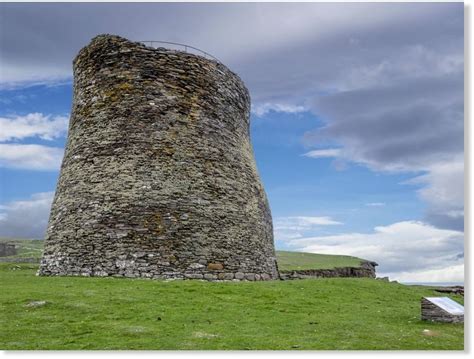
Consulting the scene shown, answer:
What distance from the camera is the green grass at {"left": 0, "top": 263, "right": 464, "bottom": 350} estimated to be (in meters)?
11.7

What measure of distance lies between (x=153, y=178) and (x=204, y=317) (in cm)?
910

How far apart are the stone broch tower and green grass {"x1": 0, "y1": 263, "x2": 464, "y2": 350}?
192 centimetres

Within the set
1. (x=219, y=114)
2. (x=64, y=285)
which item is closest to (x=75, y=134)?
(x=219, y=114)

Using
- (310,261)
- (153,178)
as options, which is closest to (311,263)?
(310,261)

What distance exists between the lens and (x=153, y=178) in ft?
72.8

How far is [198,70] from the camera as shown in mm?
24484

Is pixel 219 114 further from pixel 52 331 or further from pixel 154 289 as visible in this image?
pixel 52 331

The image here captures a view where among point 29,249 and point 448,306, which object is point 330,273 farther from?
point 29,249

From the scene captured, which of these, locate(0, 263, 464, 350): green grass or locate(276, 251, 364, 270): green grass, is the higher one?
locate(276, 251, 364, 270): green grass

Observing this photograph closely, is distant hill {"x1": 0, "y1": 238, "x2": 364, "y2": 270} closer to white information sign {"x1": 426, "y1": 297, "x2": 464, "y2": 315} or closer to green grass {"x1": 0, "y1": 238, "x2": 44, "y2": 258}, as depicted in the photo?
green grass {"x1": 0, "y1": 238, "x2": 44, "y2": 258}

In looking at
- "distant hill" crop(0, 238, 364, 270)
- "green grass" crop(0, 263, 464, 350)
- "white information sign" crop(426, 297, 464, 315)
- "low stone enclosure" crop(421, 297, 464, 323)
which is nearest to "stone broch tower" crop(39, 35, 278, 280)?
"green grass" crop(0, 263, 464, 350)

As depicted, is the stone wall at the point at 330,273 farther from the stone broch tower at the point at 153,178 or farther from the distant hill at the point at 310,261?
the stone broch tower at the point at 153,178

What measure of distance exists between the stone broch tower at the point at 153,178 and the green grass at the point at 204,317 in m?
1.92

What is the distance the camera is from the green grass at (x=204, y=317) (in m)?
11.7
